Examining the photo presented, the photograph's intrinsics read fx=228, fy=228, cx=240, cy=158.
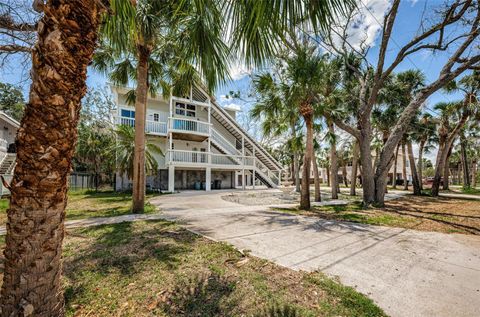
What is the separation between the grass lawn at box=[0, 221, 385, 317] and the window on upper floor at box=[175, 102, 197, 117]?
57.3 ft

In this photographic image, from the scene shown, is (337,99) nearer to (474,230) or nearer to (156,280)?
(474,230)

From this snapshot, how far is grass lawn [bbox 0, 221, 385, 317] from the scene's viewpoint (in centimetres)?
252

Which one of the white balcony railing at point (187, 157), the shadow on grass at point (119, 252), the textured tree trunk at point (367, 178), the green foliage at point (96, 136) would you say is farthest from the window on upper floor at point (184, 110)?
the shadow on grass at point (119, 252)

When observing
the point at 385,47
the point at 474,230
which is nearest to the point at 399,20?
the point at 385,47

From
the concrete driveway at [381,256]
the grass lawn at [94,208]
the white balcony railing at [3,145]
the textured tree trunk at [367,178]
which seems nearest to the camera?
the concrete driveway at [381,256]

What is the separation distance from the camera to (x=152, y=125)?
61.6 feet

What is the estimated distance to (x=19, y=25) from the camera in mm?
5574

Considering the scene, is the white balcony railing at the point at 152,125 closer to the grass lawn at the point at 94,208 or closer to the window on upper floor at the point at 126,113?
the window on upper floor at the point at 126,113

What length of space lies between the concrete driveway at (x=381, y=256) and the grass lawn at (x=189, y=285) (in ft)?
1.37

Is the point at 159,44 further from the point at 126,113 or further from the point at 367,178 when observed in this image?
the point at 126,113

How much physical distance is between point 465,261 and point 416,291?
80.3 inches

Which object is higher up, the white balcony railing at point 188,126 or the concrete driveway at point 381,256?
the white balcony railing at point 188,126

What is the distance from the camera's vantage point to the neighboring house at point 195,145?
60.3ft

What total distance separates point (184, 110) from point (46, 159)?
65.9 feet
